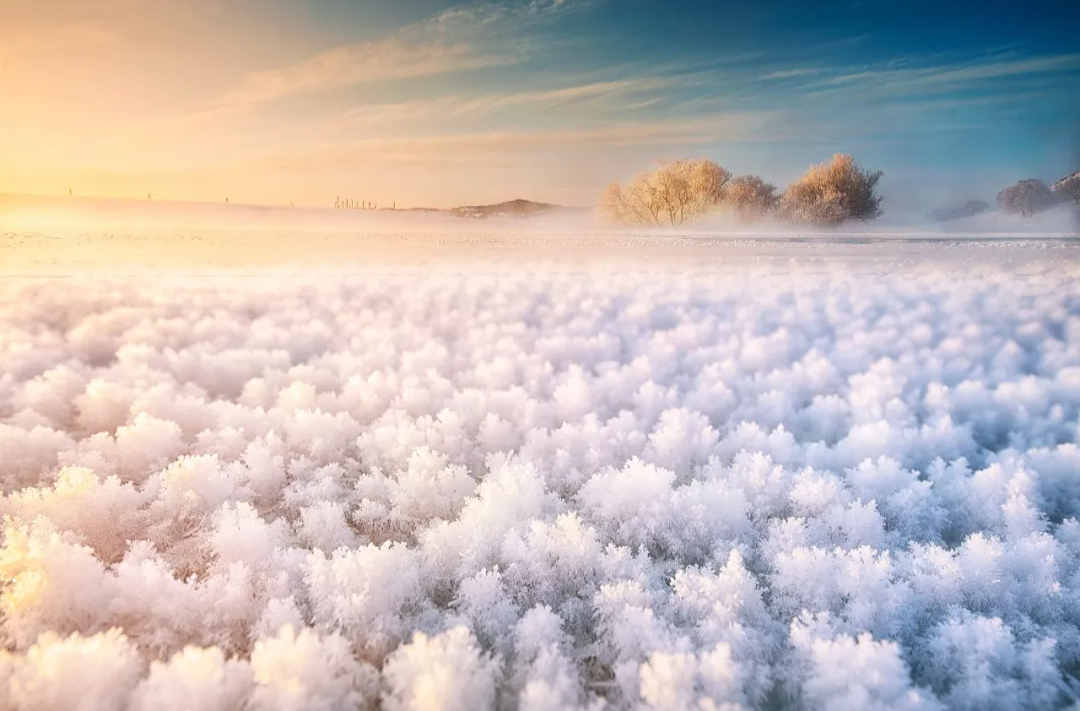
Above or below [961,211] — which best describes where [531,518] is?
below

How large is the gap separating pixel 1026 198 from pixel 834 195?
223cm

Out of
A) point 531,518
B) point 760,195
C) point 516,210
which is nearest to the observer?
point 531,518

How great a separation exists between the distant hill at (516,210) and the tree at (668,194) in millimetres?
385

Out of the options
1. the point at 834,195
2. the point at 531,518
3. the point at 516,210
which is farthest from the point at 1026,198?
the point at 531,518

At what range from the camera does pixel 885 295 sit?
16.9 ft

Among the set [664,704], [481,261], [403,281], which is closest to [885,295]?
[481,261]

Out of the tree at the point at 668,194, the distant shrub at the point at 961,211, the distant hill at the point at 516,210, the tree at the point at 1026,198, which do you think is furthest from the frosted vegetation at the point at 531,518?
the tree at the point at 1026,198

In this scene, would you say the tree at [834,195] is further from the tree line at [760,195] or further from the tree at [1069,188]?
the tree at [1069,188]

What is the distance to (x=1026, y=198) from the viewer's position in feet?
20.4

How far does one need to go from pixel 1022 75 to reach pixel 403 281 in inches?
242

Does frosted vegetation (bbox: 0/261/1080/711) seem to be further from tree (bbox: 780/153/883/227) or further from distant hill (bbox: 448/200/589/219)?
tree (bbox: 780/153/883/227)

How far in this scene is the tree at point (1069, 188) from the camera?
5941 millimetres

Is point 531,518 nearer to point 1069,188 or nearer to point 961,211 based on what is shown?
point 961,211

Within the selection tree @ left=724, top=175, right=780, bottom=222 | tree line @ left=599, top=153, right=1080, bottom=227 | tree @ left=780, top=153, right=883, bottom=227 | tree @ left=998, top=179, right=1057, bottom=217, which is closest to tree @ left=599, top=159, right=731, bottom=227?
tree line @ left=599, top=153, right=1080, bottom=227
